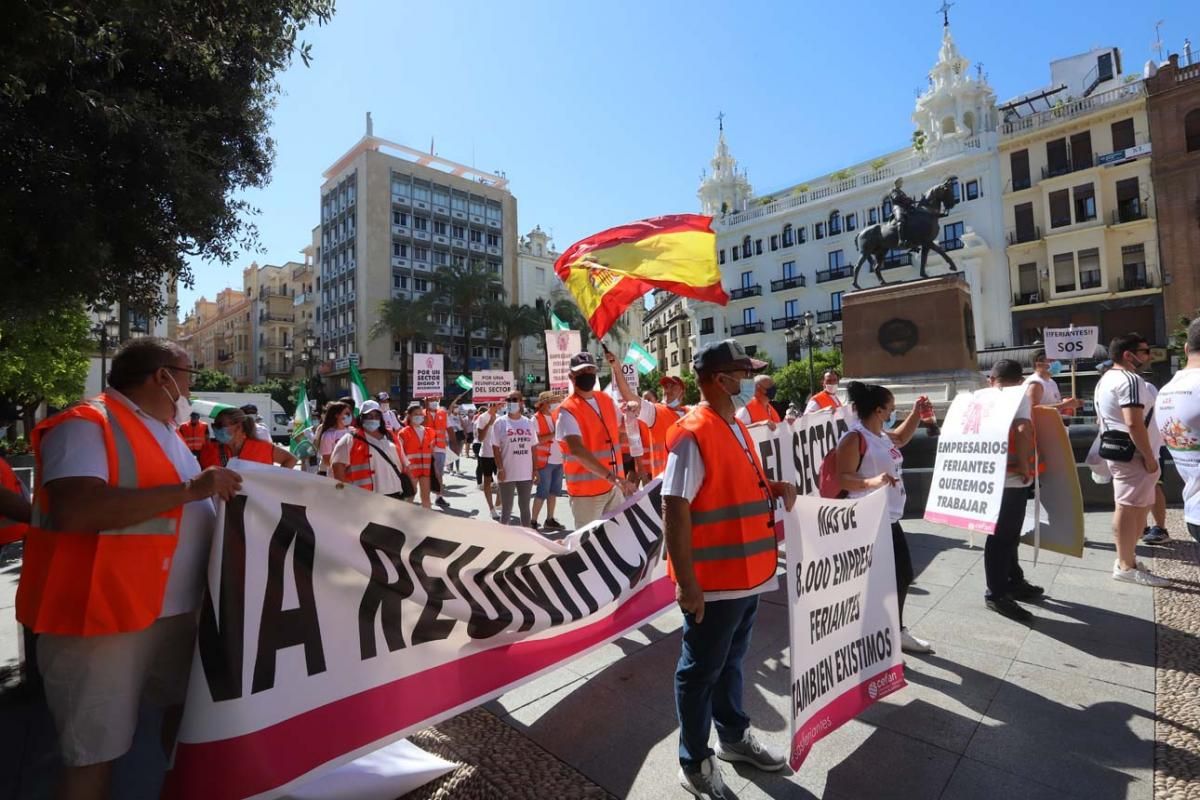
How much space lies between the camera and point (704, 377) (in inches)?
111

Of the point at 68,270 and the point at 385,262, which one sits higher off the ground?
the point at 385,262

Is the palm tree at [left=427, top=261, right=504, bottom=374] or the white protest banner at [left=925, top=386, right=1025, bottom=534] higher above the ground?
the palm tree at [left=427, top=261, right=504, bottom=374]

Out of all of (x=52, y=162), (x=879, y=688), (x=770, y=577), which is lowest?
(x=879, y=688)

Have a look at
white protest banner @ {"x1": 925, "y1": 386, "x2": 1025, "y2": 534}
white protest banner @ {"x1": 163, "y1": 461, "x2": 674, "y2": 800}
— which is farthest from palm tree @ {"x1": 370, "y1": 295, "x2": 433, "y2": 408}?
white protest banner @ {"x1": 163, "y1": 461, "x2": 674, "y2": 800}

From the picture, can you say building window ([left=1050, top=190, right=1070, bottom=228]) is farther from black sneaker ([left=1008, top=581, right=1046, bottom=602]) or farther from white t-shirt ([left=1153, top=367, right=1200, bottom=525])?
white t-shirt ([left=1153, top=367, right=1200, bottom=525])

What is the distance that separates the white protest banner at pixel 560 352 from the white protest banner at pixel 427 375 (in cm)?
723

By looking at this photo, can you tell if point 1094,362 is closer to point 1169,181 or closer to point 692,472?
point 1169,181

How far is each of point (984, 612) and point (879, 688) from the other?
2.09 metres

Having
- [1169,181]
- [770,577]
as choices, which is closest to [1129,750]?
[770,577]

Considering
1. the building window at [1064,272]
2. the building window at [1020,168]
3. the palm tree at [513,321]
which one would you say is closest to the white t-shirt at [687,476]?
the building window at [1064,272]

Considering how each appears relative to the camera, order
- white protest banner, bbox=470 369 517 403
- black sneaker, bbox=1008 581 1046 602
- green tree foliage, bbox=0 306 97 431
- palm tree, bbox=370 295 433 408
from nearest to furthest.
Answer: black sneaker, bbox=1008 581 1046 602
white protest banner, bbox=470 369 517 403
green tree foliage, bbox=0 306 97 431
palm tree, bbox=370 295 433 408

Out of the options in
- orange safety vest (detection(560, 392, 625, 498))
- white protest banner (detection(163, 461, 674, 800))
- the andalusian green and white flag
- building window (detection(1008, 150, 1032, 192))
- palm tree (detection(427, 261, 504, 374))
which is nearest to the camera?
white protest banner (detection(163, 461, 674, 800))

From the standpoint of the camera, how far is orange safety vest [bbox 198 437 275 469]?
601 cm

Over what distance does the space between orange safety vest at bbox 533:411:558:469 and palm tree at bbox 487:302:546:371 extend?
37112 mm
